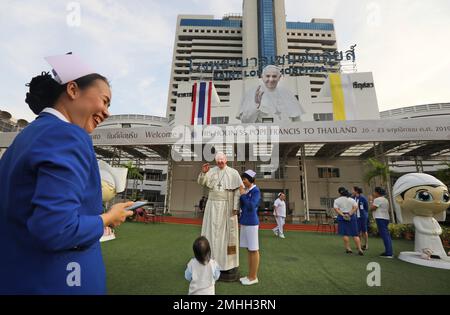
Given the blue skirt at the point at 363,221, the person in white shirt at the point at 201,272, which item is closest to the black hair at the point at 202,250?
the person in white shirt at the point at 201,272

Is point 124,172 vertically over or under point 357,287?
over

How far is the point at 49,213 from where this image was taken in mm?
665

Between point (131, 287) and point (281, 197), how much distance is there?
6830mm

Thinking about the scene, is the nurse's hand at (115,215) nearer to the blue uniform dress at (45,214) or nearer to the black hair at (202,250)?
the blue uniform dress at (45,214)

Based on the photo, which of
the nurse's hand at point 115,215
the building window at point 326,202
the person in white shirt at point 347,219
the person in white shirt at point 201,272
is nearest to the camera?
the nurse's hand at point 115,215

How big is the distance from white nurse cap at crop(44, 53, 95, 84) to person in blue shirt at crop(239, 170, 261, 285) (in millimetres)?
2866

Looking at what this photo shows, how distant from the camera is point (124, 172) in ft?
21.3

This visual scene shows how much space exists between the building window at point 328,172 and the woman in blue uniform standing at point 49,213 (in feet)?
63.2

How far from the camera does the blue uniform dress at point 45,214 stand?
690mm

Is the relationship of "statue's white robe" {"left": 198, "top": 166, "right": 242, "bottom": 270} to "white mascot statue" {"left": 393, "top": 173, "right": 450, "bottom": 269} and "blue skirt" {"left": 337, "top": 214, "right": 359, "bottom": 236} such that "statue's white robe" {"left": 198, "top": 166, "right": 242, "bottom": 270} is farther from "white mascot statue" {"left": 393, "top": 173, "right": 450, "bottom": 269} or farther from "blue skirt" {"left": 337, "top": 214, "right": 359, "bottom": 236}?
"white mascot statue" {"left": 393, "top": 173, "right": 450, "bottom": 269}

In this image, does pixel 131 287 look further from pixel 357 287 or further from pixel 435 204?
pixel 435 204

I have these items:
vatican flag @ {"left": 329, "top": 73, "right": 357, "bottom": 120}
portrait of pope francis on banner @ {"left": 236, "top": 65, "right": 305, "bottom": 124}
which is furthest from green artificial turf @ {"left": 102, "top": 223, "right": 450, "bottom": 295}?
vatican flag @ {"left": 329, "top": 73, "right": 357, "bottom": 120}

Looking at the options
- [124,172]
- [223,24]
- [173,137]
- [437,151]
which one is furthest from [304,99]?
[223,24]

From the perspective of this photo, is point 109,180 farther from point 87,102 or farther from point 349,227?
point 349,227
